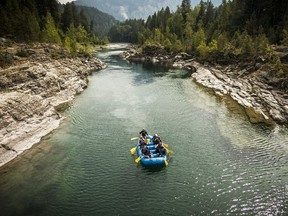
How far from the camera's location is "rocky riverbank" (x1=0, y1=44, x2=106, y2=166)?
33316 mm

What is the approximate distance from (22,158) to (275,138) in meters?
34.1

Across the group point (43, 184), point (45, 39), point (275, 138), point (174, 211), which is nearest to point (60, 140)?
point (43, 184)

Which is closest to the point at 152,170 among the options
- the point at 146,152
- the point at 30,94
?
the point at 146,152

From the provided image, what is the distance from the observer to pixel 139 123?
41656 mm

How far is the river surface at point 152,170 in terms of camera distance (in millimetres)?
22969

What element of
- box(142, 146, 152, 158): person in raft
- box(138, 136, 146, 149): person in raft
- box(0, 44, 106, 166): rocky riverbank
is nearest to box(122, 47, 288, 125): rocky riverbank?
box(138, 136, 146, 149): person in raft

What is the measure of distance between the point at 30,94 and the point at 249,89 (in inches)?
1757

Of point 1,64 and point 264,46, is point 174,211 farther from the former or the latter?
point 264,46

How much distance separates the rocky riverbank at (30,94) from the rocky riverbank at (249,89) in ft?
110

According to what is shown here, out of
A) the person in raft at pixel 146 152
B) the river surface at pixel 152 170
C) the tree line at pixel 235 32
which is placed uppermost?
the tree line at pixel 235 32

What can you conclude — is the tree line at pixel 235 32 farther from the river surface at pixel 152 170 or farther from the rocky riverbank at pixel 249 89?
the river surface at pixel 152 170

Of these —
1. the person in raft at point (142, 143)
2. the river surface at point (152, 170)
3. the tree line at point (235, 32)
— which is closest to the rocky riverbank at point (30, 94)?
the river surface at point (152, 170)

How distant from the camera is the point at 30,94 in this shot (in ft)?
144

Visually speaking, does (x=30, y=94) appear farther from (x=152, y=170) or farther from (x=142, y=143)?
(x=152, y=170)
